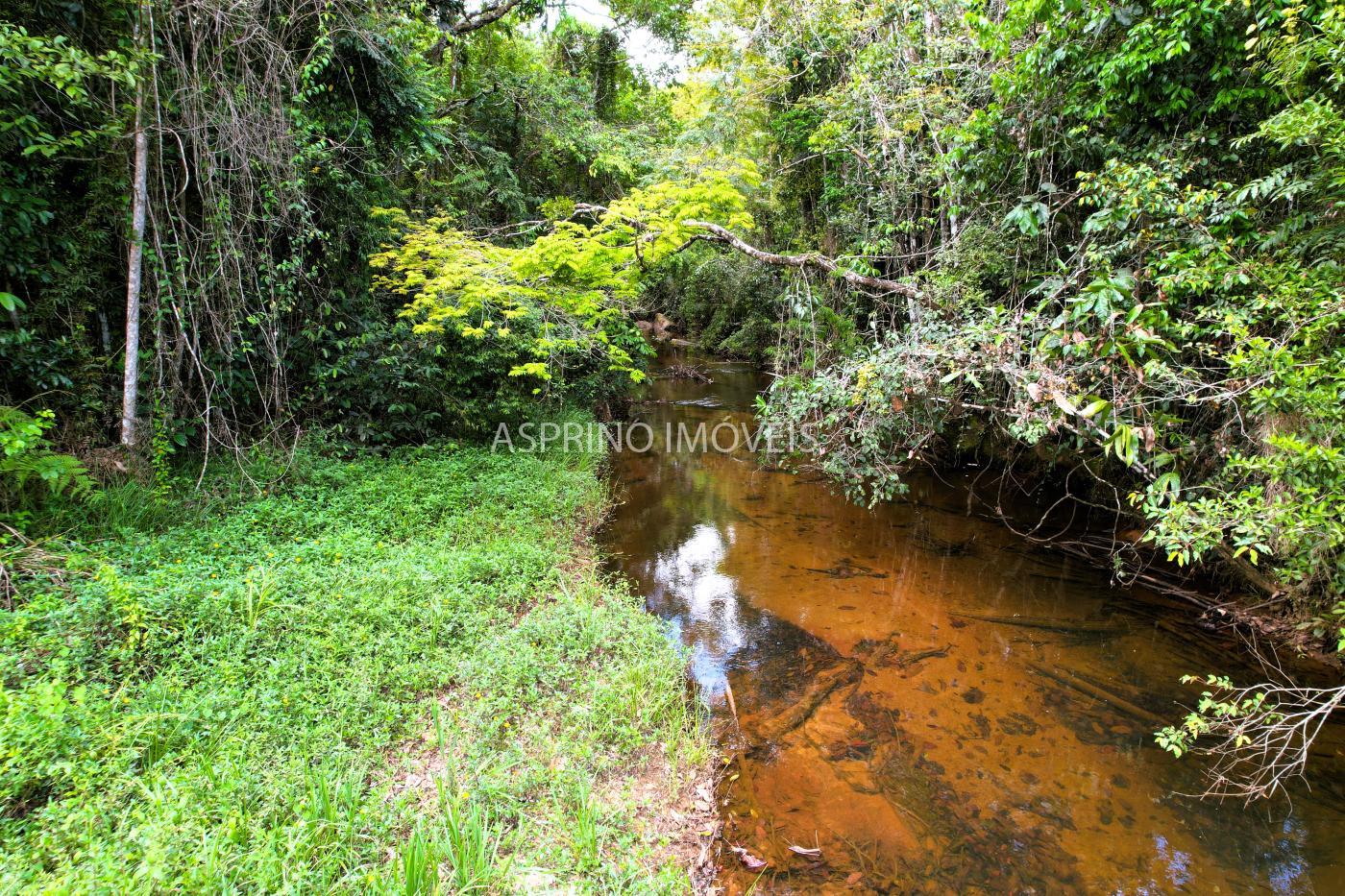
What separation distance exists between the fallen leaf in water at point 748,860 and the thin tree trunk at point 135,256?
615 centimetres

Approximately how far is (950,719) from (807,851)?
169cm

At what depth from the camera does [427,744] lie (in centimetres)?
335

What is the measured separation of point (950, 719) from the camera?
417 cm

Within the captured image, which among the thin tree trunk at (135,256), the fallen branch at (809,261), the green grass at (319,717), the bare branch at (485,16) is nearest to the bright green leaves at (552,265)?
the fallen branch at (809,261)

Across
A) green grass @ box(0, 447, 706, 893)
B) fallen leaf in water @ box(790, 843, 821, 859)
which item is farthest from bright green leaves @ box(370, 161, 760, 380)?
fallen leaf in water @ box(790, 843, 821, 859)

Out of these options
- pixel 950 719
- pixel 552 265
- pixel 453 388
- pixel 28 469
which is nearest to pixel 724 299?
pixel 453 388

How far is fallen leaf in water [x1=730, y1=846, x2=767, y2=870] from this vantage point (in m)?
3.12

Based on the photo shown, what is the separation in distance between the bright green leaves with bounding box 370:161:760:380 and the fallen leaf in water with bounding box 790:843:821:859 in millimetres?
5414

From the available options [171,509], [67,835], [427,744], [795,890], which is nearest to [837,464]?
[795,890]

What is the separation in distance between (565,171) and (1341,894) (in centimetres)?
1659

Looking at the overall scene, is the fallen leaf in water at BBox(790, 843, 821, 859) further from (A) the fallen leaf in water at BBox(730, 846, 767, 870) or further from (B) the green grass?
(B) the green grass

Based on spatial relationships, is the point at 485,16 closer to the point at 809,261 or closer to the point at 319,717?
the point at 809,261

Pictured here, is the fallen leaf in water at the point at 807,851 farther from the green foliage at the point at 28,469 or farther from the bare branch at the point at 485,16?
the bare branch at the point at 485,16

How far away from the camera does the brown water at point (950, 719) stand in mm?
3139
